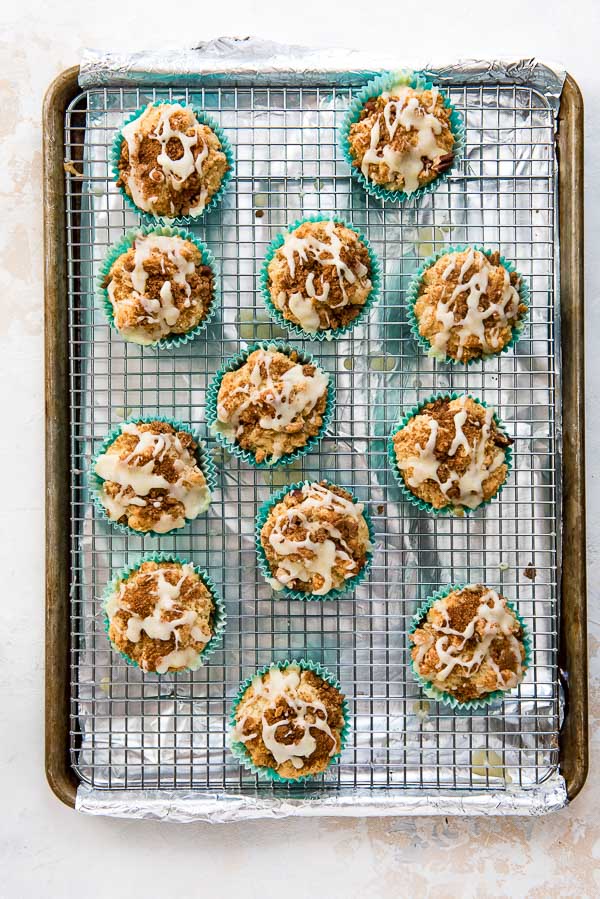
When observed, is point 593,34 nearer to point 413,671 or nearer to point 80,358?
point 80,358

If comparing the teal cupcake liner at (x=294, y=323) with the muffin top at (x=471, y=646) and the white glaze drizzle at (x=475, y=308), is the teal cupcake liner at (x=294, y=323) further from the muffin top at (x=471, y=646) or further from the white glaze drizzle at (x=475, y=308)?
the muffin top at (x=471, y=646)

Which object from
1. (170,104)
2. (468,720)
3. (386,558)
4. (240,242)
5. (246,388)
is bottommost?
(468,720)

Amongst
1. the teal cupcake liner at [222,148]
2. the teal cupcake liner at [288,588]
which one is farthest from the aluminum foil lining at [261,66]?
the teal cupcake liner at [288,588]

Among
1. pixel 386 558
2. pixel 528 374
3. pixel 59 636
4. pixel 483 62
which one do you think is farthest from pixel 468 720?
pixel 483 62

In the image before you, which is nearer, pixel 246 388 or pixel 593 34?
pixel 246 388

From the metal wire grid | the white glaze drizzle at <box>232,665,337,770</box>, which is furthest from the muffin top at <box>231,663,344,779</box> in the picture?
the metal wire grid

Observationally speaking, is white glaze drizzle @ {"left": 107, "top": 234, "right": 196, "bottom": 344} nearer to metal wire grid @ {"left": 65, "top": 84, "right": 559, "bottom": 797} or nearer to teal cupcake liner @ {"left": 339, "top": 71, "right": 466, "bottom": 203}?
metal wire grid @ {"left": 65, "top": 84, "right": 559, "bottom": 797}
